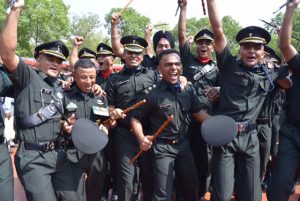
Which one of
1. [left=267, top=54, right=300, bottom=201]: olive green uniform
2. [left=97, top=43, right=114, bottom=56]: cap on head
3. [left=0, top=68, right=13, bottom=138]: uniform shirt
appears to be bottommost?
[left=267, top=54, right=300, bottom=201]: olive green uniform

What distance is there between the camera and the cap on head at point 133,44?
5.32 metres

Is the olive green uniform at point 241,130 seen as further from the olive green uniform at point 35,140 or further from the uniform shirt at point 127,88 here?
the olive green uniform at point 35,140

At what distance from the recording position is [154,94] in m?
4.81

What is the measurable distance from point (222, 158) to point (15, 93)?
250 centimetres

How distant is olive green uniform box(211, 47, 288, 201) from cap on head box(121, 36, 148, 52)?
120 centimetres

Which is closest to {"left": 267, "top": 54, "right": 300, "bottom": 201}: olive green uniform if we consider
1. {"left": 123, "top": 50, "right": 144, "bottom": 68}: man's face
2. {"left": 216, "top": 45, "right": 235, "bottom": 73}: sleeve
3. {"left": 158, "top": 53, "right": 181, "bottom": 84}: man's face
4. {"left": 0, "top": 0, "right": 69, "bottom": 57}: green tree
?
{"left": 216, "top": 45, "right": 235, "bottom": 73}: sleeve

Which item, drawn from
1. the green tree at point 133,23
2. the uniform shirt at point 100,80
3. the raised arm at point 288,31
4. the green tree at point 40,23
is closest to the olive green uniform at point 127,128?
the uniform shirt at point 100,80

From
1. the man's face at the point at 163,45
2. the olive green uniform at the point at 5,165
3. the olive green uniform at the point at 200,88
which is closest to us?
the olive green uniform at the point at 5,165

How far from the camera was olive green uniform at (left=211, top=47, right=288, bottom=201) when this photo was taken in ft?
15.1

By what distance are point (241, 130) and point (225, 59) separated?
88 centimetres

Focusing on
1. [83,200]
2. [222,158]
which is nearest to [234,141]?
[222,158]

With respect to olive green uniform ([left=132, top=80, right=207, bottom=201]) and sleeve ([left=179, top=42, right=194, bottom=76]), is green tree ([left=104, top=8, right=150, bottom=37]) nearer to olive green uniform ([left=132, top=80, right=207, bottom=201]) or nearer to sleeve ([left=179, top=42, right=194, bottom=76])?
sleeve ([left=179, top=42, right=194, bottom=76])

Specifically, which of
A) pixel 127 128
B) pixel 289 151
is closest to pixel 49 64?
pixel 127 128

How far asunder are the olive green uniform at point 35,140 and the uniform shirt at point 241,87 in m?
2.07
